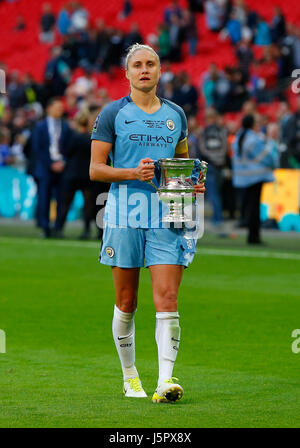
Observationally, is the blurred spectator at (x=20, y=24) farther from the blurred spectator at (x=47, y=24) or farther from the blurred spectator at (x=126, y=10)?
the blurred spectator at (x=126, y=10)

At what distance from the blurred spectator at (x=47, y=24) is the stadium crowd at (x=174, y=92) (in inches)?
1.5

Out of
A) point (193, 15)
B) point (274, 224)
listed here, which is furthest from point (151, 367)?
point (193, 15)

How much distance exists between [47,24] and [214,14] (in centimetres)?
938

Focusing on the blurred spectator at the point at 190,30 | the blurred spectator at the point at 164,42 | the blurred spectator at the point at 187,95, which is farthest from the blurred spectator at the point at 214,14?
the blurred spectator at the point at 187,95

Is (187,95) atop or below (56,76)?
below

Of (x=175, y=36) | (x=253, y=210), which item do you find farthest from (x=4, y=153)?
(x=253, y=210)

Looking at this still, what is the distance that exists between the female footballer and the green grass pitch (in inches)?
19.3

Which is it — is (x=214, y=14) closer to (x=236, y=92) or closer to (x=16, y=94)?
(x=236, y=92)

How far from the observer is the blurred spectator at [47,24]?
132ft

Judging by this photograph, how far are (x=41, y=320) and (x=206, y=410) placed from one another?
13.5 ft

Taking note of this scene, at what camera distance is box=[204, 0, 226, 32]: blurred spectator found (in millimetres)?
32812

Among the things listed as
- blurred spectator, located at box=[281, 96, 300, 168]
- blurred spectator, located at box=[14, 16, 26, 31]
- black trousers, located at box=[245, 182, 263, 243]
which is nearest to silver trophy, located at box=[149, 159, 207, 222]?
black trousers, located at box=[245, 182, 263, 243]

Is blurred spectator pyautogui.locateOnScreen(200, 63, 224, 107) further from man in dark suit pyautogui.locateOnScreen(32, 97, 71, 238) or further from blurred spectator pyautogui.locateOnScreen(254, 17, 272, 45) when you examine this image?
man in dark suit pyautogui.locateOnScreen(32, 97, 71, 238)

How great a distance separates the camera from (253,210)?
60.4 feet
